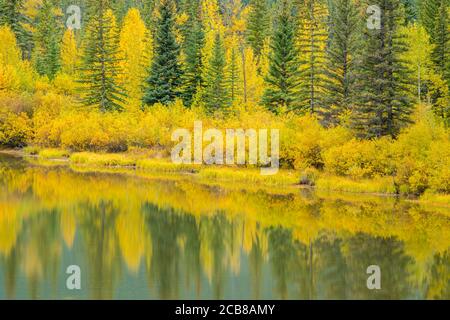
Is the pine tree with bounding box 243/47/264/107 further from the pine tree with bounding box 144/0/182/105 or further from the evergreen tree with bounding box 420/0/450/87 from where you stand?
the evergreen tree with bounding box 420/0/450/87

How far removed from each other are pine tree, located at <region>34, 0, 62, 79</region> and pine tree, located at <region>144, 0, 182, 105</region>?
20981 mm

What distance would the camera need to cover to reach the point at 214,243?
→ 87.8ft

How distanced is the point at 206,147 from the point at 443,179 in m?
19.9

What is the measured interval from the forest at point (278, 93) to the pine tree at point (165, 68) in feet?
0.42

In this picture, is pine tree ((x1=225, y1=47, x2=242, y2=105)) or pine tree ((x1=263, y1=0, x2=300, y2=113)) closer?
pine tree ((x1=263, y1=0, x2=300, y2=113))

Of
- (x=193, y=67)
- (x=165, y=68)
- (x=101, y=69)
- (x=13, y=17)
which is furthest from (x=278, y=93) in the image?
(x=13, y=17)

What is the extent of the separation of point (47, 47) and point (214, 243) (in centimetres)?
6510

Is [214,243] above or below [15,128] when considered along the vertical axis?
below

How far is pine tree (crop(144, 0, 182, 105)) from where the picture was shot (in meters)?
63.2

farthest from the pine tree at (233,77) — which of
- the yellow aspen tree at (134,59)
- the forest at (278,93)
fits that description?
the yellow aspen tree at (134,59)

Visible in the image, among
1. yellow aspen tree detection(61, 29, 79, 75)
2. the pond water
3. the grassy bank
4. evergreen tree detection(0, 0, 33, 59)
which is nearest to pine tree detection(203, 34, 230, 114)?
the grassy bank

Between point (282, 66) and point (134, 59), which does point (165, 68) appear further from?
point (282, 66)

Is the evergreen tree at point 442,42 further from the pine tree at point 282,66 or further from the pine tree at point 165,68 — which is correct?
the pine tree at point 165,68
